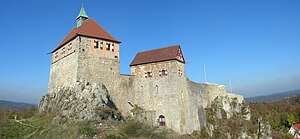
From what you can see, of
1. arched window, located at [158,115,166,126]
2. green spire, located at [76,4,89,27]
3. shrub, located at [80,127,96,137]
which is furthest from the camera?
green spire, located at [76,4,89,27]

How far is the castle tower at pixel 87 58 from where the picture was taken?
2831 centimetres

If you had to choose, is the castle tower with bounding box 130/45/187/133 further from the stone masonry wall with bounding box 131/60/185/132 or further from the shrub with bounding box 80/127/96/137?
the shrub with bounding box 80/127/96/137

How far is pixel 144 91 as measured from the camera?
31531 mm

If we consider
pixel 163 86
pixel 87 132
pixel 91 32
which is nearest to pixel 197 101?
pixel 163 86

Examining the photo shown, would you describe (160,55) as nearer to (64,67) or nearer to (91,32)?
(91,32)

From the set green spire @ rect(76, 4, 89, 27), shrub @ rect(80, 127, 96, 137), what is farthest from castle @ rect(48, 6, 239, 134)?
shrub @ rect(80, 127, 96, 137)

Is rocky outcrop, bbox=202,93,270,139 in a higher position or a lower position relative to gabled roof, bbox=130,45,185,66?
lower

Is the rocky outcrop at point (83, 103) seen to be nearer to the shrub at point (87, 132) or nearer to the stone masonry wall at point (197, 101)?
the shrub at point (87, 132)

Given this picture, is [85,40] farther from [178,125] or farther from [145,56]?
[178,125]

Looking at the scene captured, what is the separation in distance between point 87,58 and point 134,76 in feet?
21.9

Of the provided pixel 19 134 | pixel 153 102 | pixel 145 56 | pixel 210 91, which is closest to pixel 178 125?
pixel 153 102

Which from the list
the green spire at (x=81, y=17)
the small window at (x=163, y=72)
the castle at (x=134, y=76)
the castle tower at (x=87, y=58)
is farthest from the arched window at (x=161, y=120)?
the green spire at (x=81, y=17)

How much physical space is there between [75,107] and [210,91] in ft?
70.3

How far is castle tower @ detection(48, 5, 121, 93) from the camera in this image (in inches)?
1115
